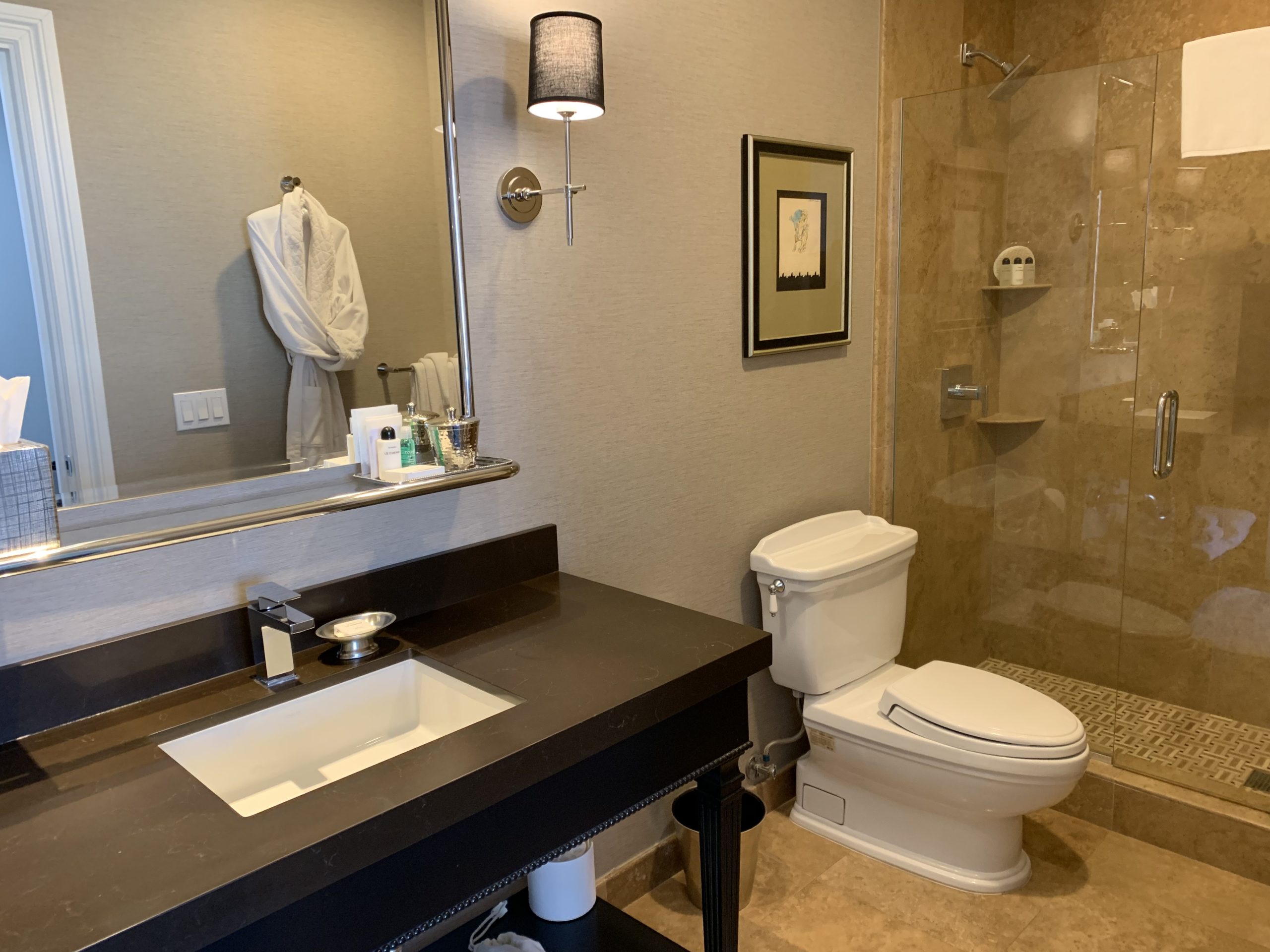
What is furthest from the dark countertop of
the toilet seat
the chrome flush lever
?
the toilet seat

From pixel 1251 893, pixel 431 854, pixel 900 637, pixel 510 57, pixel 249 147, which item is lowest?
pixel 1251 893

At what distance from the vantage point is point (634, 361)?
2.04 metres

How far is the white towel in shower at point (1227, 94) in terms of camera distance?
86.1 inches

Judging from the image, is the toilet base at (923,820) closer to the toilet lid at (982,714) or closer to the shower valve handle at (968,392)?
the toilet lid at (982,714)

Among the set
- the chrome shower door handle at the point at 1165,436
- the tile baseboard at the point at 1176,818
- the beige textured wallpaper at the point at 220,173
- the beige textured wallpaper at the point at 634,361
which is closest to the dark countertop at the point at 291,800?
the beige textured wallpaper at the point at 634,361

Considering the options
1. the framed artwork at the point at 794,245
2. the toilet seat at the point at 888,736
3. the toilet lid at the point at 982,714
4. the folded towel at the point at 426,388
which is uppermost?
the framed artwork at the point at 794,245

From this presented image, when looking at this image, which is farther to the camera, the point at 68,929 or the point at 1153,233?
the point at 1153,233

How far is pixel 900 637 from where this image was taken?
2531 mm

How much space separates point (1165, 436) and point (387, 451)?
88.2 inches

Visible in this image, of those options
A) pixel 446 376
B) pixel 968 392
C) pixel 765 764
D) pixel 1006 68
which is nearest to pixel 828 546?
pixel 765 764

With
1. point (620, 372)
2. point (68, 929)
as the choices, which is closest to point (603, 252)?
point (620, 372)

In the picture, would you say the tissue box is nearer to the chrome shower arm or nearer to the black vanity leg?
the black vanity leg

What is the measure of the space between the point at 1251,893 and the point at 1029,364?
1547 mm

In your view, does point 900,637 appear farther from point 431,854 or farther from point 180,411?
point 180,411
